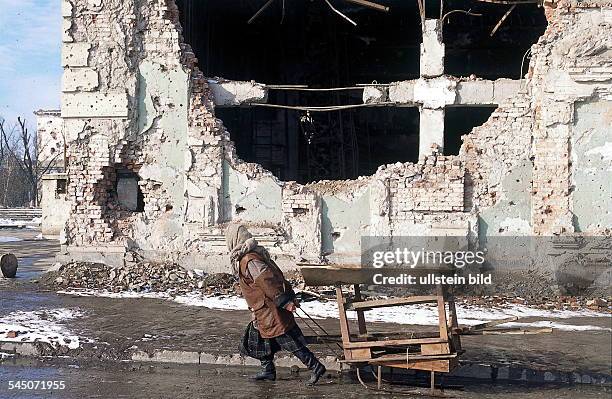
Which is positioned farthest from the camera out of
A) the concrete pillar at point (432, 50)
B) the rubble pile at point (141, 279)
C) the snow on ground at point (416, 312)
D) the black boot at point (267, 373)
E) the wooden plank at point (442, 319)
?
the concrete pillar at point (432, 50)

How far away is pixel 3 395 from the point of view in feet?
18.9

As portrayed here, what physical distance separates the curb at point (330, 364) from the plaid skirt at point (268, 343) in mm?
694

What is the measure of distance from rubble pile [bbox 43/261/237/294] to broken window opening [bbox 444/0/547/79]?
8.50m

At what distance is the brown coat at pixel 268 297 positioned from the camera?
19.6 feet

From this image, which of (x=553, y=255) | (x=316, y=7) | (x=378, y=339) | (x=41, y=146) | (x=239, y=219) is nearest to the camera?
(x=378, y=339)

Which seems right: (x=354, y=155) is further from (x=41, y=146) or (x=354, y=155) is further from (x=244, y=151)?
(x=41, y=146)

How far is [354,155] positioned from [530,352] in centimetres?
921

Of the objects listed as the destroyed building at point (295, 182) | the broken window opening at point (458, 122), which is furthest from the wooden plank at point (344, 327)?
the broken window opening at point (458, 122)

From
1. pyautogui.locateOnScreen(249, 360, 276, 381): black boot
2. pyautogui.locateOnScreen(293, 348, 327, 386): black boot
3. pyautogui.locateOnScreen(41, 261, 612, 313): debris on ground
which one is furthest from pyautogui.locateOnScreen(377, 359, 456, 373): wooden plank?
pyautogui.locateOnScreen(41, 261, 612, 313): debris on ground

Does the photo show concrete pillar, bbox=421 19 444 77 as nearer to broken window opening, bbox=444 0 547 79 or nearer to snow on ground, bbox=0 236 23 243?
broken window opening, bbox=444 0 547 79

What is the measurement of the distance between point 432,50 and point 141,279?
5983 mm

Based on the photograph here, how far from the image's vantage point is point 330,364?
681cm

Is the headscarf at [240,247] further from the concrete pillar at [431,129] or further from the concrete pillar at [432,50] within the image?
the concrete pillar at [432,50]

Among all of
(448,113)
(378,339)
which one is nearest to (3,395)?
(378,339)
